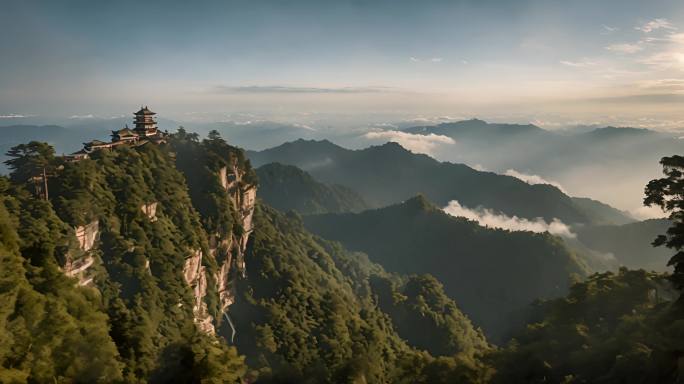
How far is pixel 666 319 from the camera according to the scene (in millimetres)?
22078

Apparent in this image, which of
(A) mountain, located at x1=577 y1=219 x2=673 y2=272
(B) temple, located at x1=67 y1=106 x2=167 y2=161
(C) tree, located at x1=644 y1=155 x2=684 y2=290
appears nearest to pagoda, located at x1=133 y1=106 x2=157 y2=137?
(B) temple, located at x1=67 y1=106 x2=167 y2=161

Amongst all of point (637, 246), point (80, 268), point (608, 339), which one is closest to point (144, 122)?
point (80, 268)

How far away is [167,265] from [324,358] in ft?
86.5

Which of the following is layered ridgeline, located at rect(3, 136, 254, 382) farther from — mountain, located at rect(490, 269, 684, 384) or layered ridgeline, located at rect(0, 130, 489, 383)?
mountain, located at rect(490, 269, 684, 384)

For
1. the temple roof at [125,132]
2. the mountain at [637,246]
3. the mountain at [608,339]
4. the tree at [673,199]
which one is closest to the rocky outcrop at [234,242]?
the temple roof at [125,132]

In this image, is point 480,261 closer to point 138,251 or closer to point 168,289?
point 168,289

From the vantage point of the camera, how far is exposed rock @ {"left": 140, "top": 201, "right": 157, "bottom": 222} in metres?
51.6

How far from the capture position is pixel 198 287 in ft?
190

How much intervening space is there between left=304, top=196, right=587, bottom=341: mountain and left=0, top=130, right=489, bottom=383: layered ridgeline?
4777cm

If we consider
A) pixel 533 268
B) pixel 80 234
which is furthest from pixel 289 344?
pixel 533 268

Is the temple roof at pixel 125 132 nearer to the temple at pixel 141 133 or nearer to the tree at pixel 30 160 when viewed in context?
the temple at pixel 141 133

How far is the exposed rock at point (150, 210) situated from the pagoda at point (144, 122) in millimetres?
22432

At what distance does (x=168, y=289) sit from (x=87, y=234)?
447 inches

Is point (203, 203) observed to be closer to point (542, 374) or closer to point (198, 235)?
point (198, 235)
